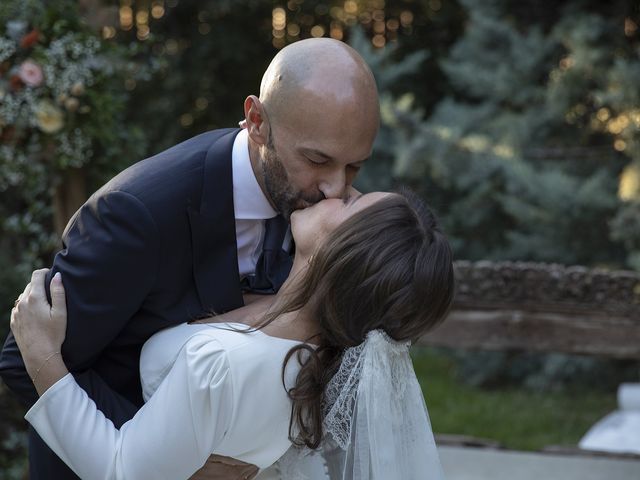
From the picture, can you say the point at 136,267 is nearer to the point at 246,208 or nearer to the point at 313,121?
the point at 246,208

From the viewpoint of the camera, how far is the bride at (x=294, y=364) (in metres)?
2.19

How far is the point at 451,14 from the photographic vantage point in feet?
29.6

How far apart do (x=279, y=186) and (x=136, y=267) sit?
41 cm

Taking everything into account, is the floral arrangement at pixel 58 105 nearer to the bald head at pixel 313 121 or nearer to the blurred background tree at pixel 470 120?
the blurred background tree at pixel 470 120

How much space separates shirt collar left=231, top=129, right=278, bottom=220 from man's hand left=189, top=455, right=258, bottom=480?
61cm

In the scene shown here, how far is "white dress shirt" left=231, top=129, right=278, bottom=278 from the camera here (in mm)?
2463

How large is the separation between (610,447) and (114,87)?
328 cm

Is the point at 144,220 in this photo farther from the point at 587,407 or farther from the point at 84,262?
the point at 587,407

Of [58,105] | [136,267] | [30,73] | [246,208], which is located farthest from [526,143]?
[136,267]

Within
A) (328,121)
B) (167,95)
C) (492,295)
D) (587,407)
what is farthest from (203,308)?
(167,95)

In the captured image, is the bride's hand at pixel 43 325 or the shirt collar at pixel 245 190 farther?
the shirt collar at pixel 245 190

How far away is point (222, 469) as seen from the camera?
237 centimetres

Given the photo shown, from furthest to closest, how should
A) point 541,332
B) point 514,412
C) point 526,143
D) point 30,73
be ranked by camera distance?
1. point 526,143
2. point 514,412
3. point 541,332
4. point 30,73

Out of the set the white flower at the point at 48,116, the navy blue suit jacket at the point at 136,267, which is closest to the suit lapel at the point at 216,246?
the navy blue suit jacket at the point at 136,267
